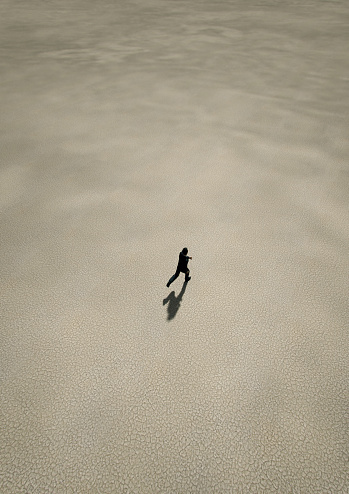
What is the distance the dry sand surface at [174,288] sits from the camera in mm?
2094

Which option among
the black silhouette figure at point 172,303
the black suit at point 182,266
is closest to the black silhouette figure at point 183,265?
the black suit at point 182,266

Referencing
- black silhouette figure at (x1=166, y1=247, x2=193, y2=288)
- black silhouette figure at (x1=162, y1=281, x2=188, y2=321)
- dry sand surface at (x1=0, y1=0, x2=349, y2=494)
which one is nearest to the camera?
dry sand surface at (x1=0, y1=0, x2=349, y2=494)

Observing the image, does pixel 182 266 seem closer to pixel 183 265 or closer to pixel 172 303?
pixel 183 265

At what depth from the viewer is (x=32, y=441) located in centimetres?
212

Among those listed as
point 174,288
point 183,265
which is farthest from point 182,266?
point 174,288

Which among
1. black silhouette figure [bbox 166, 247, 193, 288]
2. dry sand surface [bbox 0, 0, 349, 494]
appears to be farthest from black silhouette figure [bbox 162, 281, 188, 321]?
black silhouette figure [bbox 166, 247, 193, 288]

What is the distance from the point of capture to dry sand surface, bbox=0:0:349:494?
2094 mm

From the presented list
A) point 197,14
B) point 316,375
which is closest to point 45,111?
point 316,375

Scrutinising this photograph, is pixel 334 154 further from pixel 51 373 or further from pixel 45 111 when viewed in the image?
pixel 45 111

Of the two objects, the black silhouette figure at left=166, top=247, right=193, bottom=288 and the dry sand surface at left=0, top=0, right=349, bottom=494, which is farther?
the black silhouette figure at left=166, top=247, right=193, bottom=288

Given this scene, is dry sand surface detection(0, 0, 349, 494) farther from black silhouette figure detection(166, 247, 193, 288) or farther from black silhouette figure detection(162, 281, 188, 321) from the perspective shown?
black silhouette figure detection(166, 247, 193, 288)

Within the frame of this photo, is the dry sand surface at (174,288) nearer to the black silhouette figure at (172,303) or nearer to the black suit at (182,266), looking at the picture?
the black silhouette figure at (172,303)

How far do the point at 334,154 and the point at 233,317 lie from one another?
405 centimetres

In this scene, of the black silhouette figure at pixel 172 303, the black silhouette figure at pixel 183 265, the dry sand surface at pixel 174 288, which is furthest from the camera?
the black silhouette figure at pixel 172 303
